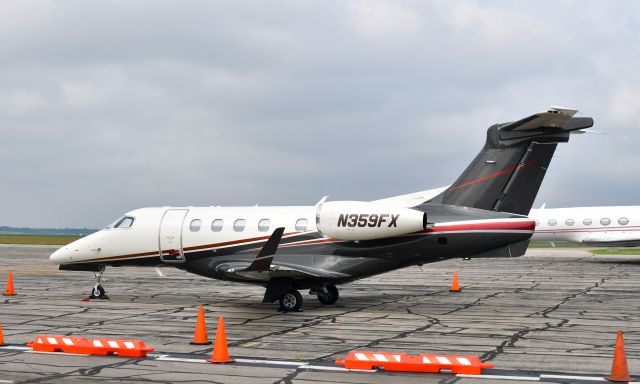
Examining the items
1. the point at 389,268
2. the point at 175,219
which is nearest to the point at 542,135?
the point at 389,268

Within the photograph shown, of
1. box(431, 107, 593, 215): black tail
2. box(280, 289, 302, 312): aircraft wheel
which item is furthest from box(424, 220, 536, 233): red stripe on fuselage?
box(280, 289, 302, 312): aircraft wheel

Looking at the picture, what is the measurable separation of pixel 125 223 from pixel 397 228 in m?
8.26

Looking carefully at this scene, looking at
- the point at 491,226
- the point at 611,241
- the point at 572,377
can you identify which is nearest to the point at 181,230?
the point at 491,226

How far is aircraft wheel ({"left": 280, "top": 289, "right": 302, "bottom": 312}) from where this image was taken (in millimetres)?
17984

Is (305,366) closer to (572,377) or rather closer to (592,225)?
(572,377)

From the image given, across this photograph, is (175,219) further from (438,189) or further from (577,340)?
(577,340)

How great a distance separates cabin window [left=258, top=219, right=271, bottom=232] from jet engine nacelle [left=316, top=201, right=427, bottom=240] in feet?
6.00

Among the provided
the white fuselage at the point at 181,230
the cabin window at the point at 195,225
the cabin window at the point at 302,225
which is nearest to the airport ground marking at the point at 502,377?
the white fuselage at the point at 181,230

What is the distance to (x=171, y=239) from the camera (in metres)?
20.1

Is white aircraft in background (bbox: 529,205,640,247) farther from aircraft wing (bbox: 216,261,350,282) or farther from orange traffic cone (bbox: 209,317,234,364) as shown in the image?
orange traffic cone (bbox: 209,317,234,364)

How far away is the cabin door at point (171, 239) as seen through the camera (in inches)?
789

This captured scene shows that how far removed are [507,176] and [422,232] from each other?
8.35 ft

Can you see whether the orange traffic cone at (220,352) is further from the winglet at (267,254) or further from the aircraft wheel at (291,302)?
the aircraft wheel at (291,302)

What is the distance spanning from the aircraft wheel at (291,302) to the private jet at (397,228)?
0.08ft
